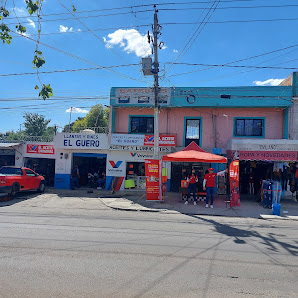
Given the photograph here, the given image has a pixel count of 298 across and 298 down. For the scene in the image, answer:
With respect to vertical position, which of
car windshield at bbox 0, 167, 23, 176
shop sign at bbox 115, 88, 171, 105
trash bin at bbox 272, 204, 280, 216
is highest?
shop sign at bbox 115, 88, 171, 105

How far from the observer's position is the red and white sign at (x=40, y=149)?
59.9 feet

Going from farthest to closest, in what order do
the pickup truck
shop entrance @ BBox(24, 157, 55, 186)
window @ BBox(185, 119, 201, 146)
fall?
shop entrance @ BBox(24, 157, 55, 186), window @ BBox(185, 119, 201, 146), the pickup truck

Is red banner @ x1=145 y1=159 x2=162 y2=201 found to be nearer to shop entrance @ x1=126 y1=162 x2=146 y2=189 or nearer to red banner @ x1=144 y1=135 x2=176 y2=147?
red banner @ x1=144 y1=135 x2=176 y2=147

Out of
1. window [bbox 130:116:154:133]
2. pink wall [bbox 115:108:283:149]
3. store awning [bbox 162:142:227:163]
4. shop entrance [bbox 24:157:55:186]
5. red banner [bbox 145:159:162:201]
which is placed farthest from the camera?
shop entrance [bbox 24:157:55:186]

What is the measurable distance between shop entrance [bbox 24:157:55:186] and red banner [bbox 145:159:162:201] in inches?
369

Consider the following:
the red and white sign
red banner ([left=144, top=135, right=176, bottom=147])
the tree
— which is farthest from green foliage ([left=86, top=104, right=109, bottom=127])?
red banner ([left=144, top=135, right=176, bottom=147])

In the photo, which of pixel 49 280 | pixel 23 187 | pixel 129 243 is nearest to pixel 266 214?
pixel 129 243

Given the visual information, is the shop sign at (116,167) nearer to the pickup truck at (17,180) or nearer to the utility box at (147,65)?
the pickup truck at (17,180)

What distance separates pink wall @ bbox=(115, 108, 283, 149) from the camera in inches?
645

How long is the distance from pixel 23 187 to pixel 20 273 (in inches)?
426

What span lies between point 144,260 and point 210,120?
1330cm

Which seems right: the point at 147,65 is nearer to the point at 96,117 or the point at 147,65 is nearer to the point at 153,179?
the point at 153,179

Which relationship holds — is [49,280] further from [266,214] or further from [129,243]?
[266,214]

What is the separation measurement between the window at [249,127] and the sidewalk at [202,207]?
4.60m
